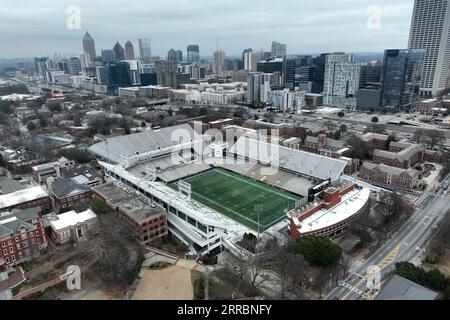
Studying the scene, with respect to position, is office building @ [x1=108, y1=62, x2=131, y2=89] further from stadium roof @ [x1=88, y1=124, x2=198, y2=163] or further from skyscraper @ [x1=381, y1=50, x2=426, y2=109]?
skyscraper @ [x1=381, y1=50, x2=426, y2=109]

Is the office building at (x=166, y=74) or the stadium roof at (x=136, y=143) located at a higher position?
the office building at (x=166, y=74)

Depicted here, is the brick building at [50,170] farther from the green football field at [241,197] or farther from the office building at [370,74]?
the office building at [370,74]

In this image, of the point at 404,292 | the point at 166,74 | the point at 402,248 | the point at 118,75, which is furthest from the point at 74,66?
the point at 404,292

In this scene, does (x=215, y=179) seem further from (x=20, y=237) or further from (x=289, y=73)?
(x=289, y=73)

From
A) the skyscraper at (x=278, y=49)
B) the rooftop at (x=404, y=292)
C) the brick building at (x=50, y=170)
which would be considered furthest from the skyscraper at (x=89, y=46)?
the rooftop at (x=404, y=292)

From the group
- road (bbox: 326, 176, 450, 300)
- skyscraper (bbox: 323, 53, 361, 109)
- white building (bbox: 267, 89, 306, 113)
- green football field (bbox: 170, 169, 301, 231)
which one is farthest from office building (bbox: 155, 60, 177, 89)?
road (bbox: 326, 176, 450, 300)

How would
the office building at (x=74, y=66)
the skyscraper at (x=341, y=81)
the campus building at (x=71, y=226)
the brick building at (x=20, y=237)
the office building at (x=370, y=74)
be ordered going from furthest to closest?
the office building at (x=74, y=66)
the office building at (x=370, y=74)
the skyscraper at (x=341, y=81)
the campus building at (x=71, y=226)
the brick building at (x=20, y=237)
